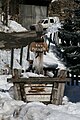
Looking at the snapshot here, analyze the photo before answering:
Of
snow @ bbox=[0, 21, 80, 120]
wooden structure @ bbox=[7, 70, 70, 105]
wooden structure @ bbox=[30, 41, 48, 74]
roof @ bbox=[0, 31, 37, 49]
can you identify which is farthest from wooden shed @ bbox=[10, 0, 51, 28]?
roof @ bbox=[0, 31, 37, 49]

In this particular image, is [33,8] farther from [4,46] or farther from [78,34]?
[4,46]

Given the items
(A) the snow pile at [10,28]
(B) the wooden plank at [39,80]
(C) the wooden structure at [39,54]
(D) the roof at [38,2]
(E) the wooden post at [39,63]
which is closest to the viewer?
(B) the wooden plank at [39,80]

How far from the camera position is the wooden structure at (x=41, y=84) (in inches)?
457

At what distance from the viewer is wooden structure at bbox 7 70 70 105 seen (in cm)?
1161

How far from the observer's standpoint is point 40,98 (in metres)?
12.0

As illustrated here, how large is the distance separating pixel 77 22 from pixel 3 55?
5.65m

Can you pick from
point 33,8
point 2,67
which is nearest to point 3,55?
point 2,67

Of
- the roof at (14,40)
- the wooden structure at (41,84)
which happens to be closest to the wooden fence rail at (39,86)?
the wooden structure at (41,84)

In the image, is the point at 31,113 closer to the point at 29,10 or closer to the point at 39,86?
the point at 39,86

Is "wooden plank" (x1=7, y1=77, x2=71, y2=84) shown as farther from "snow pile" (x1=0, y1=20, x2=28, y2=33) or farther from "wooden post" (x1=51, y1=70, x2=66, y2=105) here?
"snow pile" (x1=0, y1=20, x2=28, y2=33)

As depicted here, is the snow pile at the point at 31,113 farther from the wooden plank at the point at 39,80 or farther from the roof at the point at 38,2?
the roof at the point at 38,2

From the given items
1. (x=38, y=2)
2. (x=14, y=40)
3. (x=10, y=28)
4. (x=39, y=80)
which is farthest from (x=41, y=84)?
(x=38, y=2)

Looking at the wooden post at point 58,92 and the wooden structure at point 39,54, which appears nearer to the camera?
the wooden post at point 58,92

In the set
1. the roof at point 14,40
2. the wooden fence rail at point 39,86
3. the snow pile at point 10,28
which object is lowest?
the snow pile at point 10,28
